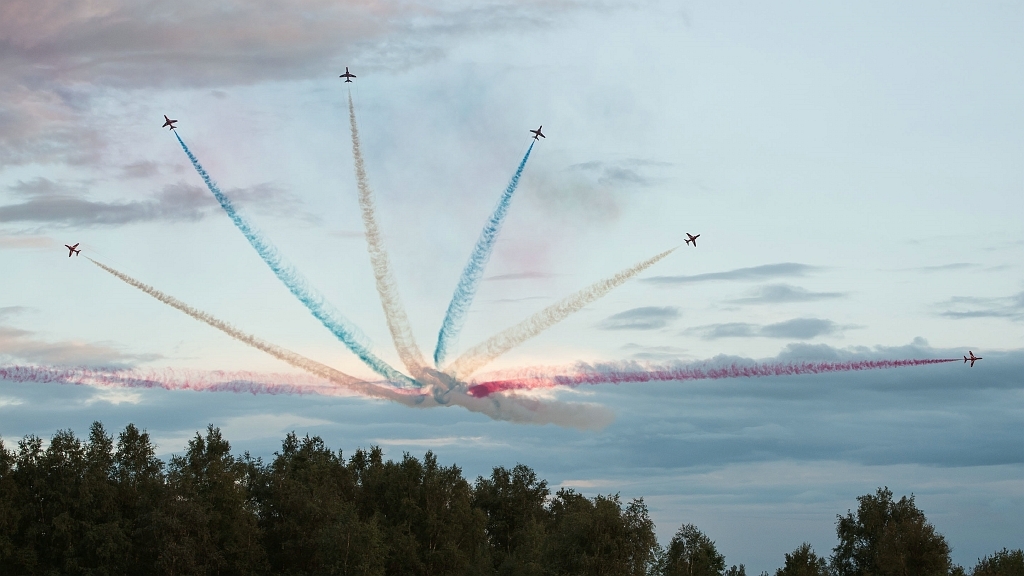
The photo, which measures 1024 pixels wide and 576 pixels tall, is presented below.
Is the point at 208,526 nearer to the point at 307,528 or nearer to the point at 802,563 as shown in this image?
the point at 307,528

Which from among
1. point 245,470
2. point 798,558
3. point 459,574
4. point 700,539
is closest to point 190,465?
point 245,470

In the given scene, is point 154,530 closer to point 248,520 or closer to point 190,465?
point 248,520

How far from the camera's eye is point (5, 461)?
402ft

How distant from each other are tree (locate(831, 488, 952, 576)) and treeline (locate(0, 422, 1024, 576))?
6.1 inches

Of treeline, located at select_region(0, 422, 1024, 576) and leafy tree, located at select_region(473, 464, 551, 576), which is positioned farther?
leafy tree, located at select_region(473, 464, 551, 576)

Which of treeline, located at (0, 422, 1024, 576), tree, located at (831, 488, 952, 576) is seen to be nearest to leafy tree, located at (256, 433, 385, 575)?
treeline, located at (0, 422, 1024, 576)

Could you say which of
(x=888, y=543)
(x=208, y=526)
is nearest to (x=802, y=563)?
(x=888, y=543)

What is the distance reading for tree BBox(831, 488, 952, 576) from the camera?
118688 millimetres

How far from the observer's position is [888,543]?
12225 cm

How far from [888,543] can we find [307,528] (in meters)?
66.1

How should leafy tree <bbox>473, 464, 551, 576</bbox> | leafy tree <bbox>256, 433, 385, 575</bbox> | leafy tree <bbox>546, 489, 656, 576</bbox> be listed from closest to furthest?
1. leafy tree <bbox>546, 489, 656, 576</bbox>
2. leafy tree <bbox>256, 433, 385, 575</bbox>
3. leafy tree <bbox>473, 464, 551, 576</bbox>

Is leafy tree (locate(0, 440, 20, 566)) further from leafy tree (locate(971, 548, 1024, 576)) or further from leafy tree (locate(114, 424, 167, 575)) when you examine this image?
leafy tree (locate(971, 548, 1024, 576))

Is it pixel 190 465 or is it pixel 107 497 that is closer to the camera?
pixel 107 497

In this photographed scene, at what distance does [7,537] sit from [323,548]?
33280 millimetres
